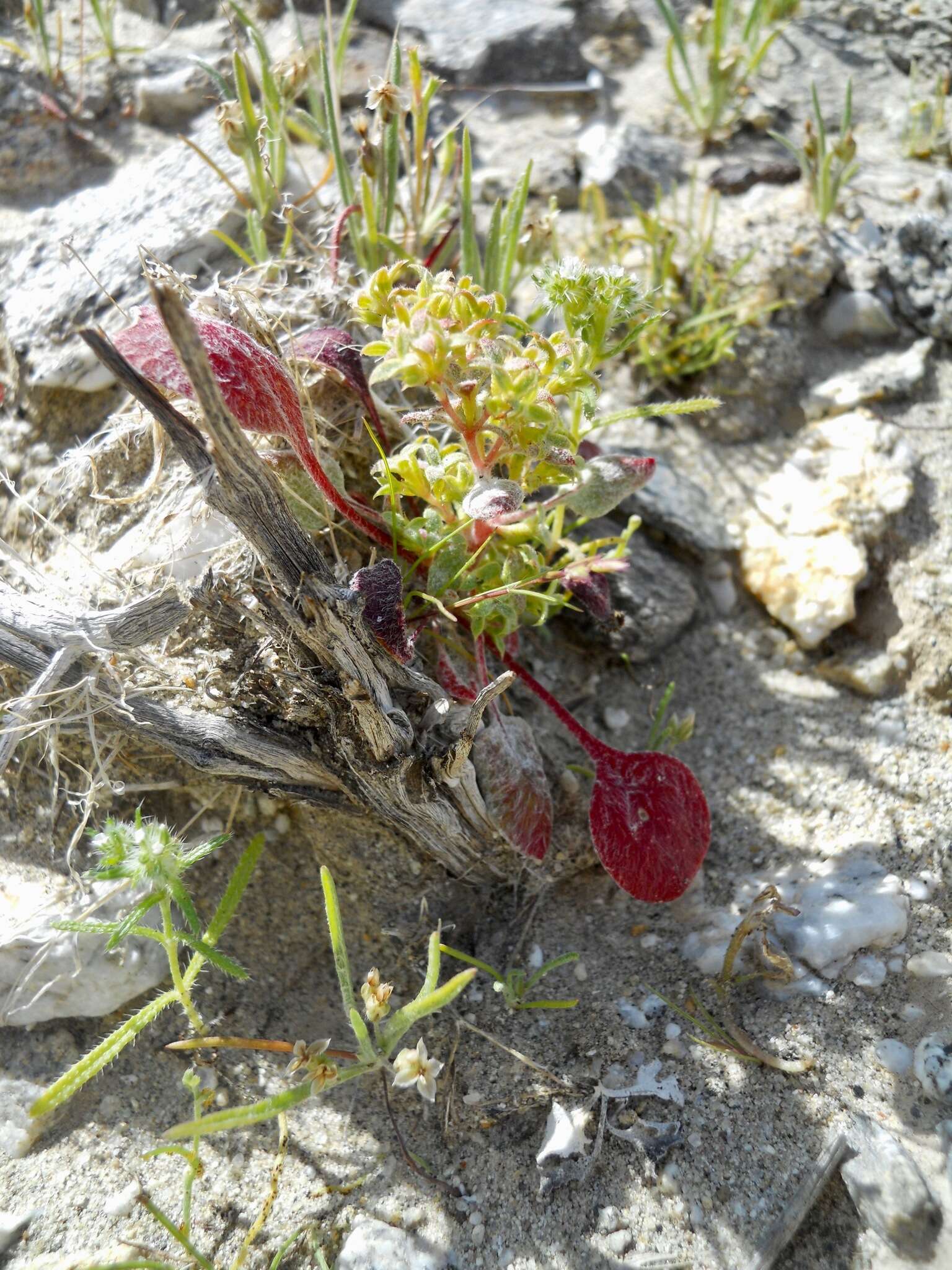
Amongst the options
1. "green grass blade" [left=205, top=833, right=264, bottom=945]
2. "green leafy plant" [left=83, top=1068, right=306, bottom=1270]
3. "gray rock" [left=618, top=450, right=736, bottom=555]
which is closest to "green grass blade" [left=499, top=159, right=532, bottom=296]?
"gray rock" [left=618, top=450, right=736, bottom=555]

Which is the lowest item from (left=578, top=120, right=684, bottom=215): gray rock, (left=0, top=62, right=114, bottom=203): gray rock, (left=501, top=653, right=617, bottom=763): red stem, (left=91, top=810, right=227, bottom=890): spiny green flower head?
(left=501, top=653, right=617, bottom=763): red stem

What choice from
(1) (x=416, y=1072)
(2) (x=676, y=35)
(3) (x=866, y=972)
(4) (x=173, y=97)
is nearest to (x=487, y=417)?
(1) (x=416, y=1072)

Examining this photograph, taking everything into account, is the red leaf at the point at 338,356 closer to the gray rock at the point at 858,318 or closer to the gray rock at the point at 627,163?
the gray rock at the point at 627,163

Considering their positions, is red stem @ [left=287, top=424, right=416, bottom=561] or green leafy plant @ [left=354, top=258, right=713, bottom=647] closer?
green leafy plant @ [left=354, top=258, right=713, bottom=647]

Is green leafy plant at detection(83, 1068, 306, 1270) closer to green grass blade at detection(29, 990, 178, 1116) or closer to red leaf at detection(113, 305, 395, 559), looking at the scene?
green grass blade at detection(29, 990, 178, 1116)

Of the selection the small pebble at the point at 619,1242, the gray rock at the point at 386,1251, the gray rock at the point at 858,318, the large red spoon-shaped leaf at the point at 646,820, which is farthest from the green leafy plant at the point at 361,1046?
the gray rock at the point at 858,318

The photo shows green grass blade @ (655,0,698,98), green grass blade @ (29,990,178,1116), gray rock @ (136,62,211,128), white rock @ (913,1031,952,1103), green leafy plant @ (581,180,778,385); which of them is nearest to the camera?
green grass blade @ (29,990,178,1116)
